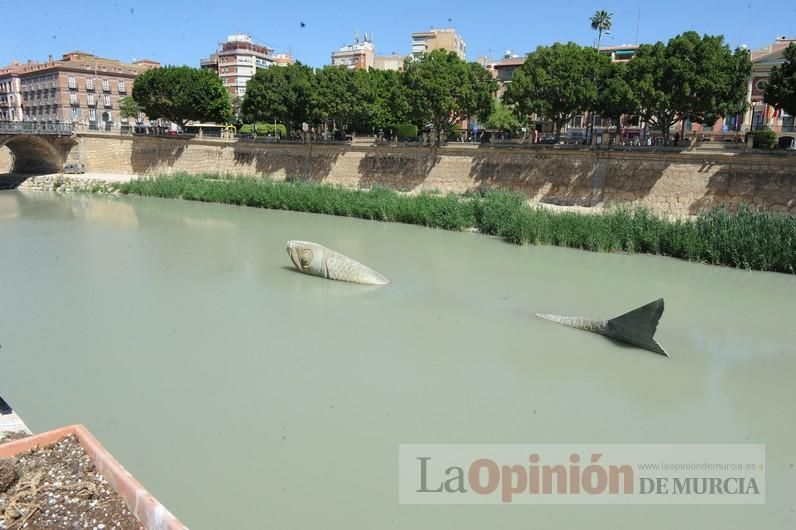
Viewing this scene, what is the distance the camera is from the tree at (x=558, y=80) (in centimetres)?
2652

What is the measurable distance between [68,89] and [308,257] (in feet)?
197

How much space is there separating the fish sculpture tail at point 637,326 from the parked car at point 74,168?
38428mm

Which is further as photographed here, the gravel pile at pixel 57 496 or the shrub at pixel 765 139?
the shrub at pixel 765 139

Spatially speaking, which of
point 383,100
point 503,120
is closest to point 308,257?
point 383,100

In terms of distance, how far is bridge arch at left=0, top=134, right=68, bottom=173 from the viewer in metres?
40.1

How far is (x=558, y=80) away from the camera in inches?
1044

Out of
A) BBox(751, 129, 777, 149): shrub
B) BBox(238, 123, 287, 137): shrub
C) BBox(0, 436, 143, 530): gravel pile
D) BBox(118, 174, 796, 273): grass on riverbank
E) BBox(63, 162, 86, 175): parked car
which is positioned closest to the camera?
BBox(0, 436, 143, 530): gravel pile

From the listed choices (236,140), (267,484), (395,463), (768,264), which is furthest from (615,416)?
(236,140)

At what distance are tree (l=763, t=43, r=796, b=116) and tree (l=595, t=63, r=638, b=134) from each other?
4.55 meters

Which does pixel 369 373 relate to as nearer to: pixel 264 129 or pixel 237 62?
pixel 264 129

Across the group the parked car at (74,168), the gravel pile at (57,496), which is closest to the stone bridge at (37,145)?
the parked car at (74,168)

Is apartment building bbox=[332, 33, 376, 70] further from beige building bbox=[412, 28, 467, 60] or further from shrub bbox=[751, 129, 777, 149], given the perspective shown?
shrub bbox=[751, 129, 777, 149]

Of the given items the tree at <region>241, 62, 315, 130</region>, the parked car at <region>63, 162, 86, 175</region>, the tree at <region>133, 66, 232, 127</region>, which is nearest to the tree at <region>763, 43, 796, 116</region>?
the tree at <region>241, 62, 315, 130</region>

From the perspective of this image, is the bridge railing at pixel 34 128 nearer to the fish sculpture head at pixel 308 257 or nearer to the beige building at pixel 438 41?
the fish sculpture head at pixel 308 257
